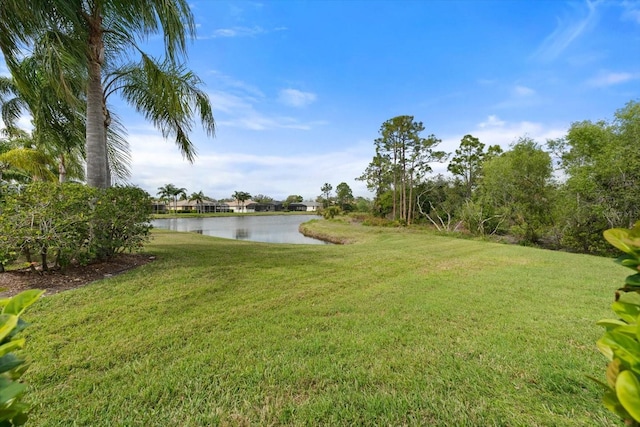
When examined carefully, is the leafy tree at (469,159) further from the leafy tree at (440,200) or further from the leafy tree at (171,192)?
the leafy tree at (171,192)

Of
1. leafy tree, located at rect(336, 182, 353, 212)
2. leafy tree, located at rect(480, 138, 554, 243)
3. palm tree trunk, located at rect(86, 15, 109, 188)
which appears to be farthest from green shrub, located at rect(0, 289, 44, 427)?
leafy tree, located at rect(336, 182, 353, 212)

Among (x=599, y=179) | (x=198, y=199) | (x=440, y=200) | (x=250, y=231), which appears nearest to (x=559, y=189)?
(x=599, y=179)

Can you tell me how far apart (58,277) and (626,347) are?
5.72 metres

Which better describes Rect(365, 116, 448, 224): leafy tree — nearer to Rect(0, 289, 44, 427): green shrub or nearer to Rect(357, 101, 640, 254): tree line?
Rect(357, 101, 640, 254): tree line

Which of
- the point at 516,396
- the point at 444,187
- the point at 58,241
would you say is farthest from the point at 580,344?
the point at 444,187

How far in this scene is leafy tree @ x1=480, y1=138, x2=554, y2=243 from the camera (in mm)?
14555

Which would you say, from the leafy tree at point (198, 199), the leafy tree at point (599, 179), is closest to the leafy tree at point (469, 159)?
the leafy tree at point (599, 179)

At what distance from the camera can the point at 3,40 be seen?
394 centimetres

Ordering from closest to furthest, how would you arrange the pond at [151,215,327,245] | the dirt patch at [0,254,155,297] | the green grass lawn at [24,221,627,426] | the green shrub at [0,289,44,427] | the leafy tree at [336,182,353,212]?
Result: 1. the green shrub at [0,289,44,427]
2. the green grass lawn at [24,221,627,426]
3. the dirt patch at [0,254,155,297]
4. the pond at [151,215,327,245]
5. the leafy tree at [336,182,353,212]

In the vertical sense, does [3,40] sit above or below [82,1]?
below

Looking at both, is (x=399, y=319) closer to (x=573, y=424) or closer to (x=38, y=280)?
(x=573, y=424)

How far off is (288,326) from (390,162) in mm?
24269

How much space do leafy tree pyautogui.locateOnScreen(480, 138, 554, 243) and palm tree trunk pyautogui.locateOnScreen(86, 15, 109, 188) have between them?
1828 cm

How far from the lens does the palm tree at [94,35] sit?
394cm
